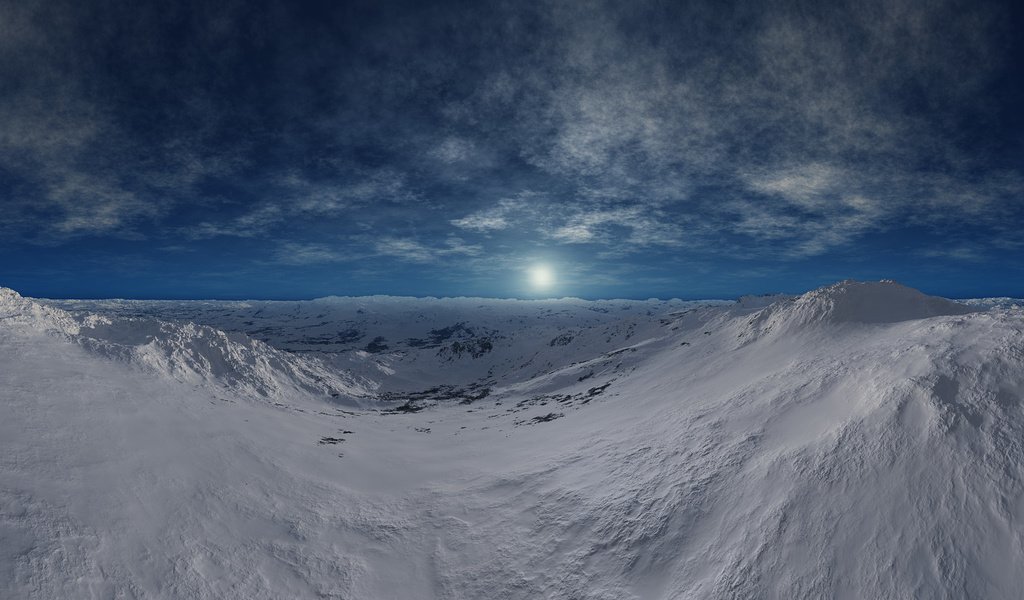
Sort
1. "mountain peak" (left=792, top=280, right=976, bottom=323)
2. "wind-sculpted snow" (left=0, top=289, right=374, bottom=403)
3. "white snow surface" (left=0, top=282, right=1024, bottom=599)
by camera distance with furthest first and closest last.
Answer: "wind-sculpted snow" (left=0, top=289, right=374, bottom=403) < "mountain peak" (left=792, top=280, right=976, bottom=323) < "white snow surface" (left=0, top=282, right=1024, bottom=599)

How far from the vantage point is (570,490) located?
21.1 meters

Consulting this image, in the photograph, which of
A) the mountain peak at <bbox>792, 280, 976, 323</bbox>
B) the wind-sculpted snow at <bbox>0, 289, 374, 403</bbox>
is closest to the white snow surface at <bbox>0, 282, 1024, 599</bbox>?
the mountain peak at <bbox>792, 280, 976, 323</bbox>

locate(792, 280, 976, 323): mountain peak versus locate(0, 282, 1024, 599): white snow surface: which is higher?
locate(792, 280, 976, 323): mountain peak

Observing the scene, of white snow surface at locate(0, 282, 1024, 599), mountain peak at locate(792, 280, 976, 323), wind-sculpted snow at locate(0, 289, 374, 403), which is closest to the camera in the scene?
white snow surface at locate(0, 282, 1024, 599)

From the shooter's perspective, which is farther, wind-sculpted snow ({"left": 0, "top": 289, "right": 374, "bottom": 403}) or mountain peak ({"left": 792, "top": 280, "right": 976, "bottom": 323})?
wind-sculpted snow ({"left": 0, "top": 289, "right": 374, "bottom": 403})

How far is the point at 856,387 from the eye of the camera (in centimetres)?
1973

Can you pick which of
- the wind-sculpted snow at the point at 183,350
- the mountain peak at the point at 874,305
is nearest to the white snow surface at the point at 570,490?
the mountain peak at the point at 874,305

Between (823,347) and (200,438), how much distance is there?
44374 millimetres

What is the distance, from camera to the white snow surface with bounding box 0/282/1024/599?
507 inches

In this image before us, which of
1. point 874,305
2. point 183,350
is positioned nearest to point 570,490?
point 874,305

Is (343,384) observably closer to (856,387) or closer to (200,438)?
(200,438)

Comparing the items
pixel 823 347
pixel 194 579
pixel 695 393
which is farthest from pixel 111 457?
pixel 823 347

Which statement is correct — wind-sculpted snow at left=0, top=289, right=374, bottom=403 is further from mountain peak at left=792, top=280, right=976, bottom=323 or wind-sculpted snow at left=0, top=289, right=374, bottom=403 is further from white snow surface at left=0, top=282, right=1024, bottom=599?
mountain peak at left=792, top=280, right=976, bottom=323

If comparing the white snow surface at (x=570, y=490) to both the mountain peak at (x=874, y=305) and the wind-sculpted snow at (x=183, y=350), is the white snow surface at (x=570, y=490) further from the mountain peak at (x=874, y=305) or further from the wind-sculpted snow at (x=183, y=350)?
the wind-sculpted snow at (x=183, y=350)
